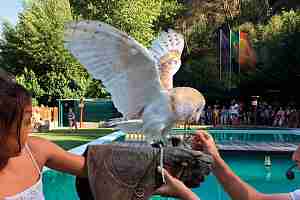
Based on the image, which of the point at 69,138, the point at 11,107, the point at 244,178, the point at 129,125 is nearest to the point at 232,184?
the point at 11,107

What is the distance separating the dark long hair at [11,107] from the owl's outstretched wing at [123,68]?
76.1 inches

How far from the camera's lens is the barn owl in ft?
11.9

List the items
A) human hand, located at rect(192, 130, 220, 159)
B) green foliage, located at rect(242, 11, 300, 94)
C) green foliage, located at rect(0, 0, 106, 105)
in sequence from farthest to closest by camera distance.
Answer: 1. green foliage, located at rect(0, 0, 106, 105)
2. green foliage, located at rect(242, 11, 300, 94)
3. human hand, located at rect(192, 130, 220, 159)

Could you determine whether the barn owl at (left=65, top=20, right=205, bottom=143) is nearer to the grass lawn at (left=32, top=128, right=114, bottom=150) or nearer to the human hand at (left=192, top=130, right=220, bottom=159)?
the human hand at (left=192, top=130, right=220, bottom=159)

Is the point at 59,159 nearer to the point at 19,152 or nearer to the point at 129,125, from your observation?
the point at 19,152

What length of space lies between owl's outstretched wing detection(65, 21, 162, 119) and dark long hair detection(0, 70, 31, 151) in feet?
6.34

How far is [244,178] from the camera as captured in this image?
1027 centimetres

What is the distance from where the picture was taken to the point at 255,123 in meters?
24.0

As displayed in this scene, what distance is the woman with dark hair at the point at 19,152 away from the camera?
1.42 metres

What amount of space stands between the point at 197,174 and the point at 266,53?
26.3m

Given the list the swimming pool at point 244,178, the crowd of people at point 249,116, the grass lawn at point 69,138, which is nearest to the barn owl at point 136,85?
the swimming pool at point 244,178

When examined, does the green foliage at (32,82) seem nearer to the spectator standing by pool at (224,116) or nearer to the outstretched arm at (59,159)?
the spectator standing by pool at (224,116)

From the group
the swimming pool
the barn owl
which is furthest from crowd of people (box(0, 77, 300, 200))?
the swimming pool

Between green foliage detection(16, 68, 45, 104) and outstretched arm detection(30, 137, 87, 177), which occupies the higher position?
green foliage detection(16, 68, 45, 104)
